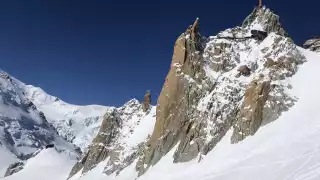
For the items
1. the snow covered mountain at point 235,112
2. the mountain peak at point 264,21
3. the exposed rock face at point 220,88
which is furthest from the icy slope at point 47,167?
the mountain peak at point 264,21

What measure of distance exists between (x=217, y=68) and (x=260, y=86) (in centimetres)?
2020

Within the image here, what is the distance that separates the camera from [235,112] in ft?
268

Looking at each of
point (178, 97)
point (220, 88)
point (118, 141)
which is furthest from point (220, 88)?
point (118, 141)

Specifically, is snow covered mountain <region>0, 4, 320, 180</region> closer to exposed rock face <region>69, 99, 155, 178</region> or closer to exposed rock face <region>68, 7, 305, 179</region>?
exposed rock face <region>68, 7, 305, 179</region>

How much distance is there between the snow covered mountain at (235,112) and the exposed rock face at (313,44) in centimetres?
57

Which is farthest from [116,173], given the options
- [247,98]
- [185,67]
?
[247,98]

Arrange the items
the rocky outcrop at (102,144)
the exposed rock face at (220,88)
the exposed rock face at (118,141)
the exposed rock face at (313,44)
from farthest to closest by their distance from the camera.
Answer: the rocky outcrop at (102,144)
the exposed rock face at (118,141)
the exposed rock face at (313,44)
the exposed rock face at (220,88)

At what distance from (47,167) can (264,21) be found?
10118 centimetres

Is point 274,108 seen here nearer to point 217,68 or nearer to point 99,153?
point 217,68

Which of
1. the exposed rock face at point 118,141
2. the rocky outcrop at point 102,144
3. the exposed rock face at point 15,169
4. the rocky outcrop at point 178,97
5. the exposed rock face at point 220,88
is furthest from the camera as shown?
the exposed rock face at point 15,169

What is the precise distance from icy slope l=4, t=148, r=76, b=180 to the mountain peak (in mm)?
79724

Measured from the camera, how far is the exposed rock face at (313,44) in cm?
10094

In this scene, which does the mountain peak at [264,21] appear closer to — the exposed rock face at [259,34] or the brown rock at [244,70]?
the exposed rock face at [259,34]

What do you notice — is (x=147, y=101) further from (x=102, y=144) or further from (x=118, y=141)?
(x=102, y=144)
